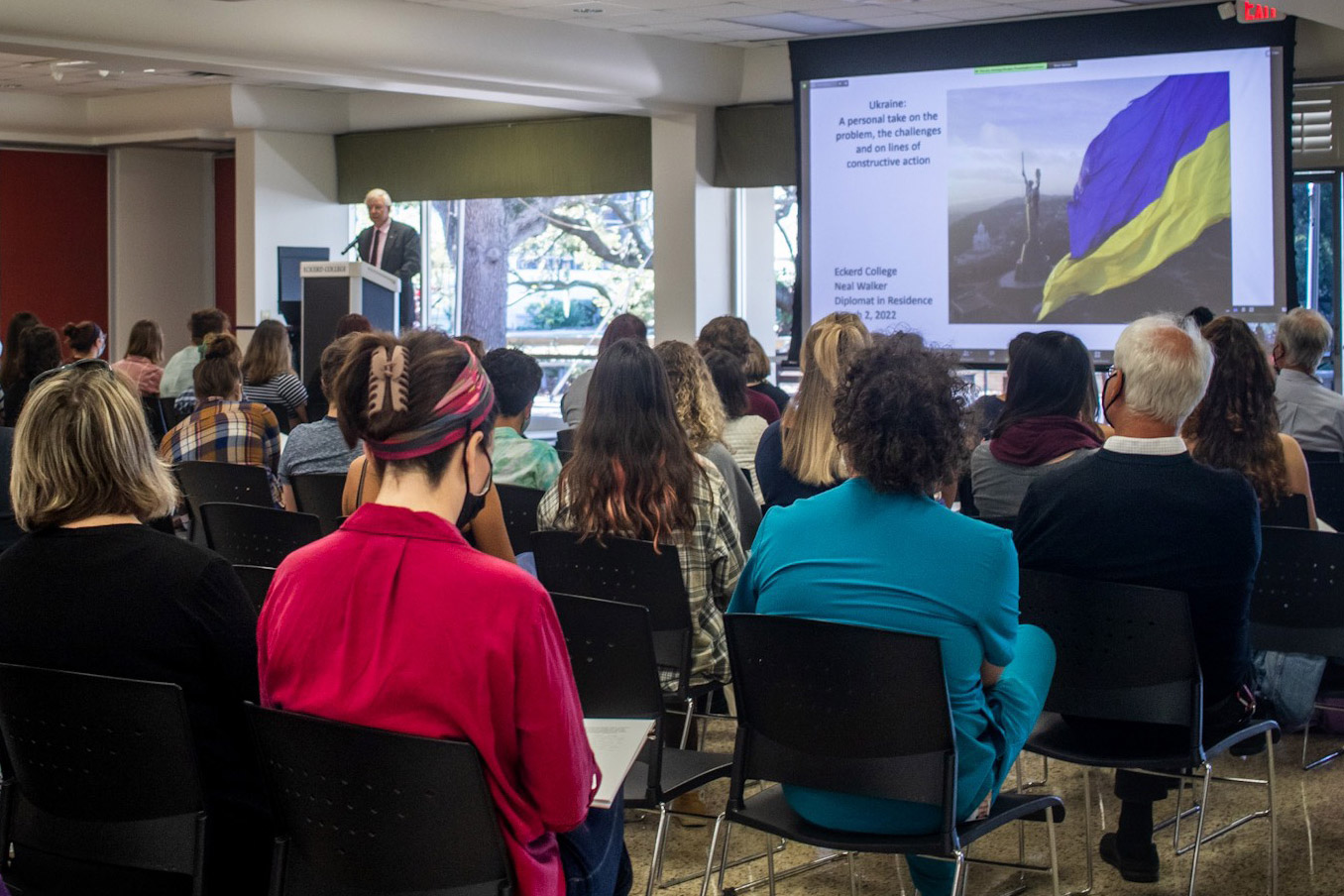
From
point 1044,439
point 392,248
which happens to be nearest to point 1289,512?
point 1044,439

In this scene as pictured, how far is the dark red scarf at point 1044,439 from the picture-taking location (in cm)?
390

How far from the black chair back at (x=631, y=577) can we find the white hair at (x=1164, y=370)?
104 centimetres

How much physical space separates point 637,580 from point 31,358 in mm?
4419

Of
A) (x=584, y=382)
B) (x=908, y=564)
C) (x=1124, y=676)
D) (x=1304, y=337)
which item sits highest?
(x=1304, y=337)

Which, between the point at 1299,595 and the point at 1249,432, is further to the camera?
the point at 1249,432

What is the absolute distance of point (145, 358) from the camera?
Answer: 8.15 metres

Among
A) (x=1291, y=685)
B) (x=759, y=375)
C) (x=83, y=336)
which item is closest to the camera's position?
(x=1291, y=685)

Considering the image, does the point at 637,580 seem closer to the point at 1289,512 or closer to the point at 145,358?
the point at 1289,512

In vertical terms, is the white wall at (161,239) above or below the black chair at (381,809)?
above

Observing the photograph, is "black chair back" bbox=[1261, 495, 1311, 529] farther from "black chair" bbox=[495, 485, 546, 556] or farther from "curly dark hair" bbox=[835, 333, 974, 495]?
"black chair" bbox=[495, 485, 546, 556]

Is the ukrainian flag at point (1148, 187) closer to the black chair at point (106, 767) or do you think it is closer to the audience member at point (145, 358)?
the audience member at point (145, 358)

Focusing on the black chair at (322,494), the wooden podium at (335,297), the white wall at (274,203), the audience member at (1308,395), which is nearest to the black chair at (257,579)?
the black chair at (322,494)

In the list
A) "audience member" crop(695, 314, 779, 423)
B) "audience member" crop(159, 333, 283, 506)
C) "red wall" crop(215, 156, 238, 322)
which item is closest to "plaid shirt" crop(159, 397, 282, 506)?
"audience member" crop(159, 333, 283, 506)

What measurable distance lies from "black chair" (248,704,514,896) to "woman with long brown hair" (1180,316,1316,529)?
Result: 8.94 feet
